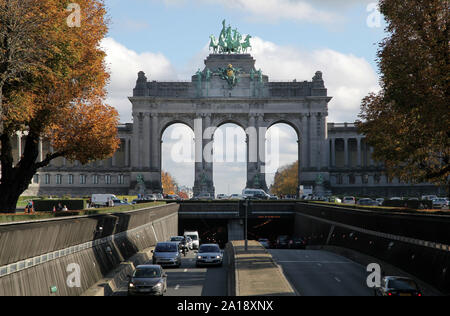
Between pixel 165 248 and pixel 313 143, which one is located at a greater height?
pixel 313 143

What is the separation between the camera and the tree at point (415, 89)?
35906 mm

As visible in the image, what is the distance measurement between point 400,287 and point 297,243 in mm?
46966

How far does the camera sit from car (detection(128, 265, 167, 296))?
27578 millimetres

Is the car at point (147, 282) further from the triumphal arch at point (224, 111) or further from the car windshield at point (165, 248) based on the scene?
the triumphal arch at point (224, 111)

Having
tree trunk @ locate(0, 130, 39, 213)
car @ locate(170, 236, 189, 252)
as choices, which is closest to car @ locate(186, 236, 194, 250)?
car @ locate(170, 236, 189, 252)

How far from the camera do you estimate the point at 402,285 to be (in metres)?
25.2

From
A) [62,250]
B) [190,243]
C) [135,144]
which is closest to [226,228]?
[190,243]

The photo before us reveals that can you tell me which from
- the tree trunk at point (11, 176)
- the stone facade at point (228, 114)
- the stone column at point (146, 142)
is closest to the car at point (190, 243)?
the tree trunk at point (11, 176)

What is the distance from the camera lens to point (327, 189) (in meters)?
131

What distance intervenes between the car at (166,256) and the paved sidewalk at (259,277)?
4.03 m

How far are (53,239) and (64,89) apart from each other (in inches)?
615

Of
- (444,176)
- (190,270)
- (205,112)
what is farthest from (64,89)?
(205,112)

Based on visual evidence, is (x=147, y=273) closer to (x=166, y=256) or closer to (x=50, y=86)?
(x=166, y=256)

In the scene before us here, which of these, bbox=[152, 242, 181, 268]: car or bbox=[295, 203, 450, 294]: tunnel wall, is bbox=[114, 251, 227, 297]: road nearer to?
bbox=[152, 242, 181, 268]: car
